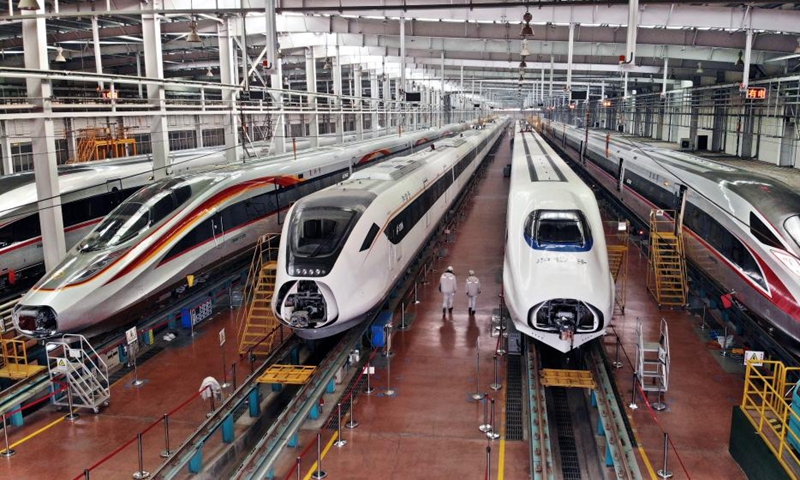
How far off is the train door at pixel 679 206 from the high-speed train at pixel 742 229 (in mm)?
26

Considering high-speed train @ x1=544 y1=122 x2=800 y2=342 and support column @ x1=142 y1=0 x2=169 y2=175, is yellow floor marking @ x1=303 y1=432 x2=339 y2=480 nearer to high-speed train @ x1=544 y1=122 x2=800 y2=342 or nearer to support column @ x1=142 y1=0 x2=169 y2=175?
high-speed train @ x1=544 y1=122 x2=800 y2=342

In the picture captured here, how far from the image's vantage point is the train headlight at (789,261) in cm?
1109

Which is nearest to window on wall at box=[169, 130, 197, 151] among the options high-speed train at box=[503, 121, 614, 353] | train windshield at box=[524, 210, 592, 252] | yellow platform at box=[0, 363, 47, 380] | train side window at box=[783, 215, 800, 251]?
yellow platform at box=[0, 363, 47, 380]

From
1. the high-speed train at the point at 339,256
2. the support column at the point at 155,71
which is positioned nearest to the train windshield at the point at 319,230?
the high-speed train at the point at 339,256

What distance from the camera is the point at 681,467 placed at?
30.0ft

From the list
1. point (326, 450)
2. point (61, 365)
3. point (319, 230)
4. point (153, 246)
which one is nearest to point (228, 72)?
point (153, 246)

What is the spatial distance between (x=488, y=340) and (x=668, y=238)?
6911 mm

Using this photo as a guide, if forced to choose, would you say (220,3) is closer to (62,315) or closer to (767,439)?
(62,315)

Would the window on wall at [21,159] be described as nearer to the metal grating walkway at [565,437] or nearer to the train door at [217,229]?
the train door at [217,229]

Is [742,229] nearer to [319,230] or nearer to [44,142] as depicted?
[319,230]

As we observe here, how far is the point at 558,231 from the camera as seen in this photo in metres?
12.4

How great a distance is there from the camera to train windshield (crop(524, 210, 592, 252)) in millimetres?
12039

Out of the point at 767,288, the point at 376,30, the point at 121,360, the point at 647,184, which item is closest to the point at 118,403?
the point at 121,360

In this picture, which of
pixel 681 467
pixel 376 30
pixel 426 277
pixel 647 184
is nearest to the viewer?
pixel 681 467
